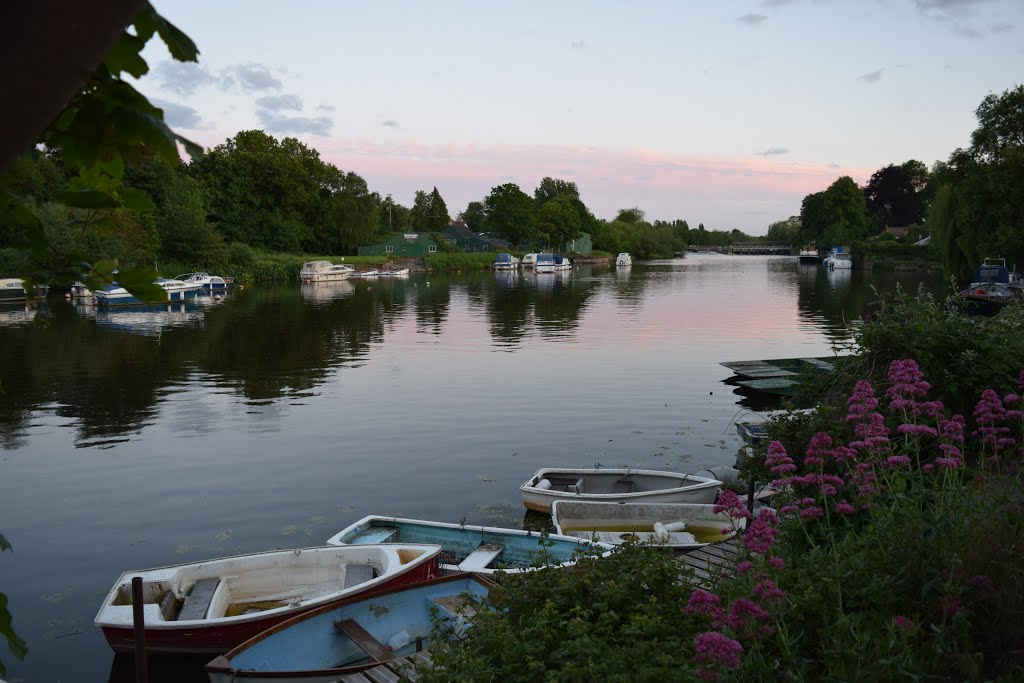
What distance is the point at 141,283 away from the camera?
2.01 m

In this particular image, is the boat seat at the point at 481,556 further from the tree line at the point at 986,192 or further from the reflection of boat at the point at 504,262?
the reflection of boat at the point at 504,262

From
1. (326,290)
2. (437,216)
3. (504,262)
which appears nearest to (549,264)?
(504,262)

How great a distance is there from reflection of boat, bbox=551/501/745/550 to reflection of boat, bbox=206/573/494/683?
3444mm

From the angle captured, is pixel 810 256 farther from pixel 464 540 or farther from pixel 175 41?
pixel 175 41

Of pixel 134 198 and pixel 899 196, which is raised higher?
pixel 899 196

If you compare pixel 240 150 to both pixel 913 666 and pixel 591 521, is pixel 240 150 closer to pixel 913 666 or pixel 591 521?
pixel 591 521

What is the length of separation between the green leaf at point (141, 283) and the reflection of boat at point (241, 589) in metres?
7.20

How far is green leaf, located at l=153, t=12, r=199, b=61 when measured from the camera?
6.27 feet

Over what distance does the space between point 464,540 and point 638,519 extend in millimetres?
2916

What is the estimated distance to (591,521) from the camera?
12.6 meters

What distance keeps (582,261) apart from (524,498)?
135m

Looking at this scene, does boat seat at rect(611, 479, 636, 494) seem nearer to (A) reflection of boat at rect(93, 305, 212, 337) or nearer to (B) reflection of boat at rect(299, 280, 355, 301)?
(A) reflection of boat at rect(93, 305, 212, 337)

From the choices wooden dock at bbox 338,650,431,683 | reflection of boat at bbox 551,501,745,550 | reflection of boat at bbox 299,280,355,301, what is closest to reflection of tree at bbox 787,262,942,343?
reflection of boat at bbox 551,501,745,550

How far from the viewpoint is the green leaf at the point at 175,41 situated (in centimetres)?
191
